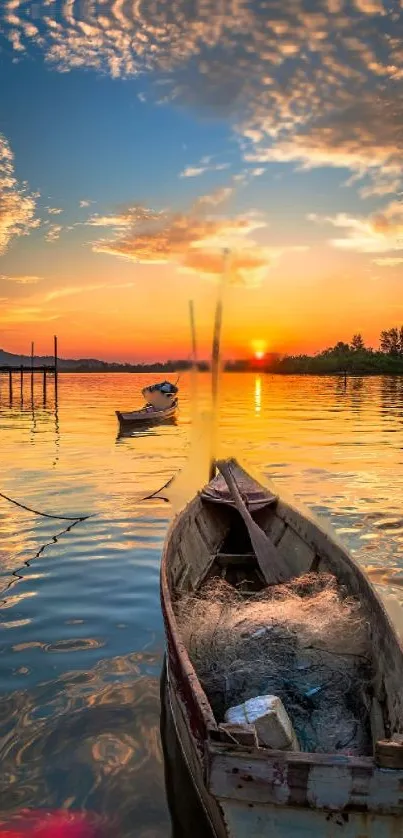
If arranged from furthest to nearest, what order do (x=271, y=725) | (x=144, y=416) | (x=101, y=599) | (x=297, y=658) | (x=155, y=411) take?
(x=155, y=411), (x=144, y=416), (x=101, y=599), (x=297, y=658), (x=271, y=725)

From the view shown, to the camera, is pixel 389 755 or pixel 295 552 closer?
pixel 389 755

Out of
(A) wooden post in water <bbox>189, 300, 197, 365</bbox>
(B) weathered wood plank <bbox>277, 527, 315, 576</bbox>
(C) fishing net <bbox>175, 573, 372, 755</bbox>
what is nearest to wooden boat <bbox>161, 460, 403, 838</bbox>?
(C) fishing net <bbox>175, 573, 372, 755</bbox>

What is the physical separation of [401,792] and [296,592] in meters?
4.39

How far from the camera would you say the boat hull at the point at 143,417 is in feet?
115

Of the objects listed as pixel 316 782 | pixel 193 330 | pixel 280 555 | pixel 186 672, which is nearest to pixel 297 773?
pixel 316 782

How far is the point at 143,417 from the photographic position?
3694 centimetres

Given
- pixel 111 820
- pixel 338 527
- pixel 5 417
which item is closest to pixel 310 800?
pixel 111 820

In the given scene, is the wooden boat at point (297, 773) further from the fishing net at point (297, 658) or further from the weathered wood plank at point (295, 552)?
the weathered wood plank at point (295, 552)

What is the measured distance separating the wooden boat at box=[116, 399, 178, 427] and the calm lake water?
31.4 feet

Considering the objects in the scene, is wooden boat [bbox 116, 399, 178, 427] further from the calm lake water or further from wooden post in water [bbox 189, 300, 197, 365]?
wooden post in water [bbox 189, 300, 197, 365]

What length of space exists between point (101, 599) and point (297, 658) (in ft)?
13.7

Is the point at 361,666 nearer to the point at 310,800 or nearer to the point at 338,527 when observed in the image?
the point at 310,800

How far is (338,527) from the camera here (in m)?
13.2

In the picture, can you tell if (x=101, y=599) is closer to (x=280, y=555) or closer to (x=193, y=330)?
(x=280, y=555)
